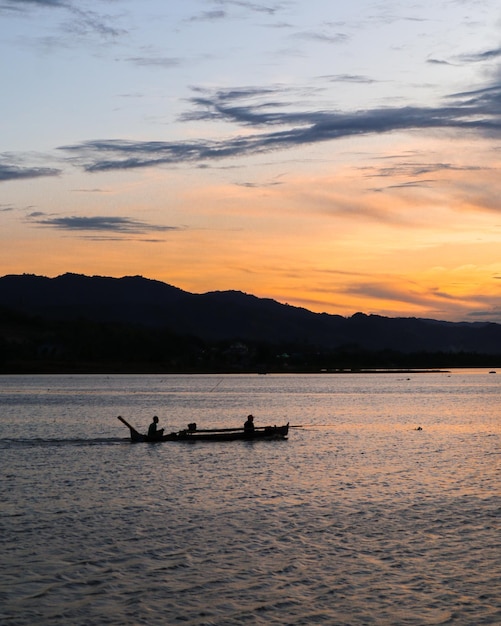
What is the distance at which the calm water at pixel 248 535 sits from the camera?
20016 millimetres

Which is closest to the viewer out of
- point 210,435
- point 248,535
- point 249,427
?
point 248,535

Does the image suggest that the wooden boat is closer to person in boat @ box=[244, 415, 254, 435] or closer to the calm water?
person in boat @ box=[244, 415, 254, 435]

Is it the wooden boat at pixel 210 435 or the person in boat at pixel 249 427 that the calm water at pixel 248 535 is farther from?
the person in boat at pixel 249 427

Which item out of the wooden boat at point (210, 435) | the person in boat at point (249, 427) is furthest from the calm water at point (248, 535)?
the person in boat at point (249, 427)

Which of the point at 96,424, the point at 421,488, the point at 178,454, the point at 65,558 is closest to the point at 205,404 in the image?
the point at 96,424

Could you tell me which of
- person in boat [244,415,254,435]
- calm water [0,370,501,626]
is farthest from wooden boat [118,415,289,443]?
calm water [0,370,501,626]

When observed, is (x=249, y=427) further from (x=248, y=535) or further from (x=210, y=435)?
(x=248, y=535)

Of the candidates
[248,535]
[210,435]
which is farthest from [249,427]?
[248,535]

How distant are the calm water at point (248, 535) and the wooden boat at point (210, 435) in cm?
79

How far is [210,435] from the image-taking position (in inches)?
2339

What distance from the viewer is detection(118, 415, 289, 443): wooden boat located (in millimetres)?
56594

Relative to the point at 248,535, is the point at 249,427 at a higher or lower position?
higher

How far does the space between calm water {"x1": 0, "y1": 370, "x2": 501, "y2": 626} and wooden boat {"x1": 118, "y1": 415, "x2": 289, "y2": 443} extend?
0.79m

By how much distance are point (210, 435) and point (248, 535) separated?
3229cm
